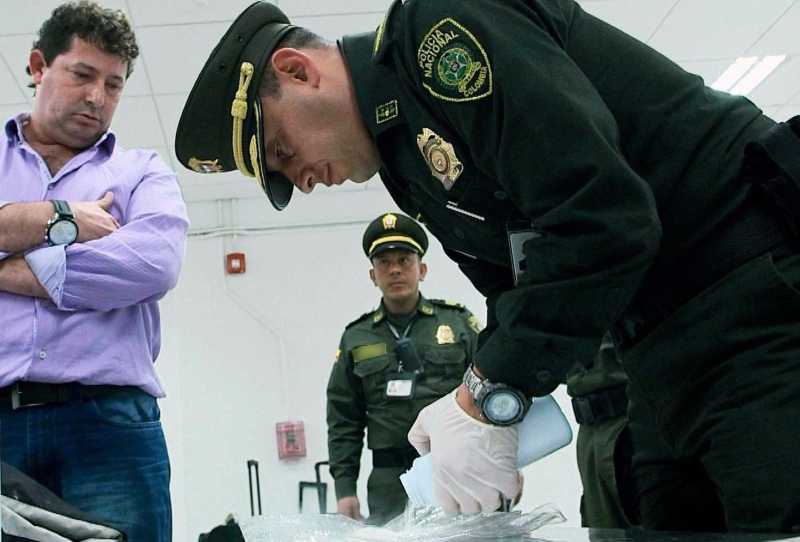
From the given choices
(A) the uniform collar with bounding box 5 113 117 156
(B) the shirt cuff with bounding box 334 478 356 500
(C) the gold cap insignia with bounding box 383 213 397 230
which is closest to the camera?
(A) the uniform collar with bounding box 5 113 117 156

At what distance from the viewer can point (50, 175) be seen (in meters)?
1.61

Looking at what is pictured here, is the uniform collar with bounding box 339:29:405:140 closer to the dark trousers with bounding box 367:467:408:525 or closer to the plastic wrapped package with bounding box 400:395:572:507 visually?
the plastic wrapped package with bounding box 400:395:572:507

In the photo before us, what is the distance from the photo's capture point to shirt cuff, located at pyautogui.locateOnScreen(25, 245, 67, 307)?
56.6 inches

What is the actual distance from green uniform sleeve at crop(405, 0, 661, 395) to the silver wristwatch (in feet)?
0.06

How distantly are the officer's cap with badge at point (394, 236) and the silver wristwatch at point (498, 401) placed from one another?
2.27 meters

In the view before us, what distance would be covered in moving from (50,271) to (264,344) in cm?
404

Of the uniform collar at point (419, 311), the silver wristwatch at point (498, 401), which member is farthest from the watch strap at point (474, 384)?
the uniform collar at point (419, 311)

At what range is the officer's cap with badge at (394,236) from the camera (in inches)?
127

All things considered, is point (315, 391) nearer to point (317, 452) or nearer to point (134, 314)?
point (317, 452)

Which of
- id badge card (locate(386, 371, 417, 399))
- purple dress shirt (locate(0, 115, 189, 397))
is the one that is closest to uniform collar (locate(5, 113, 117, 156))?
purple dress shirt (locate(0, 115, 189, 397))

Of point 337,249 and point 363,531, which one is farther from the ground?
point 337,249

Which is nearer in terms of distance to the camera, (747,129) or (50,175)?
(747,129)

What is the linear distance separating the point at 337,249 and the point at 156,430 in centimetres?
419


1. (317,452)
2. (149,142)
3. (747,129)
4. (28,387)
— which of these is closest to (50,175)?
(28,387)
